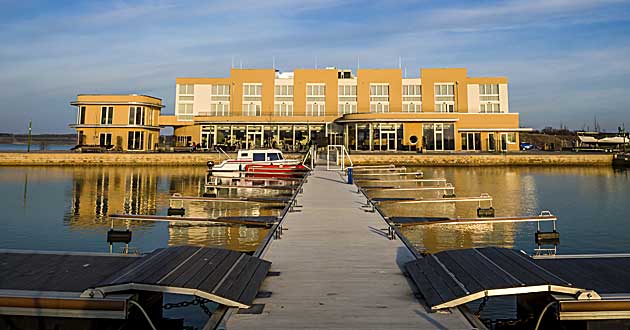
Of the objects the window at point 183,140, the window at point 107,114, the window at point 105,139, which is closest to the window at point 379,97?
the window at point 183,140

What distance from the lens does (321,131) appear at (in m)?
45.7

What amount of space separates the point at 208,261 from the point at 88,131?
149ft

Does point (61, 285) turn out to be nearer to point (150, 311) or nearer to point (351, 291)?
point (150, 311)

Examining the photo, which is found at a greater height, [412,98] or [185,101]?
[412,98]

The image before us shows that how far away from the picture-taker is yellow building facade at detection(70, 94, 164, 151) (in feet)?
144

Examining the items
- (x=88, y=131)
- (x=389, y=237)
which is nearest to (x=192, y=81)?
(x=88, y=131)

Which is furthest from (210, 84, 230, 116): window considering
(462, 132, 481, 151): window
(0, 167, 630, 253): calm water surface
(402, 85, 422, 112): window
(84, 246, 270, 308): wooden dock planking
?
(84, 246, 270, 308): wooden dock planking

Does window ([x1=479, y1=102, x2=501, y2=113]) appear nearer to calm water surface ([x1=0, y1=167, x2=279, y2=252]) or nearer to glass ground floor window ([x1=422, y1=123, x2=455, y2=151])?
glass ground floor window ([x1=422, y1=123, x2=455, y2=151])

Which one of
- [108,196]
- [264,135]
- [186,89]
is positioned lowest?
[108,196]

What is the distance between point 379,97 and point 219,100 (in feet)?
60.4

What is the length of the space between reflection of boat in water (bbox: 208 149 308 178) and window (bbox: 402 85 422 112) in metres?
23.5

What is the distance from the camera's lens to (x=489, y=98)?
4888cm

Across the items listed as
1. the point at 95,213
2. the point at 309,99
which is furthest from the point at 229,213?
the point at 309,99

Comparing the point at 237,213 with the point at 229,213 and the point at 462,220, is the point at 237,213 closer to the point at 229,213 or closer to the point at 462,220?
the point at 229,213
